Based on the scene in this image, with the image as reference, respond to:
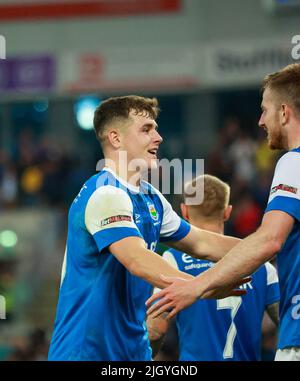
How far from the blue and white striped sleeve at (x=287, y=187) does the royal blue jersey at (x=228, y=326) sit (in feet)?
Result: 4.37

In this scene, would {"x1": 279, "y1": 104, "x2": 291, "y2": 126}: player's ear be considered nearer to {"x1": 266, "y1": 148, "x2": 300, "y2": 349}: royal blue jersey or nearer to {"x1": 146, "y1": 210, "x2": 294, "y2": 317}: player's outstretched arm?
{"x1": 266, "y1": 148, "x2": 300, "y2": 349}: royal blue jersey

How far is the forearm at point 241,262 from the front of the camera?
4672 millimetres

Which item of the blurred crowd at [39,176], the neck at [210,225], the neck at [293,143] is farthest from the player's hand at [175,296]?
the blurred crowd at [39,176]

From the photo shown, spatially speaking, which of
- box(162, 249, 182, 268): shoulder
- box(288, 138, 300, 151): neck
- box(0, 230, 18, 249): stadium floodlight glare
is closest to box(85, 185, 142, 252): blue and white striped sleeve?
box(288, 138, 300, 151): neck

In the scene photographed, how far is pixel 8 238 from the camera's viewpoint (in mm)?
17250

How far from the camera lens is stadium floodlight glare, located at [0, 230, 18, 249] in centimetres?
1709

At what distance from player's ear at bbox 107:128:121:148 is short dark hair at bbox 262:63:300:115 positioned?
913 mm

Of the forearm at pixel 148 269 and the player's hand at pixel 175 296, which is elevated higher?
the forearm at pixel 148 269

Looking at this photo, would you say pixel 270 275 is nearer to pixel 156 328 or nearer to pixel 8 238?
pixel 156 328

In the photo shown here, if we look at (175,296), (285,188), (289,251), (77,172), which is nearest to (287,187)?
(285,188)

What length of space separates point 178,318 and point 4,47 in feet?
45.6

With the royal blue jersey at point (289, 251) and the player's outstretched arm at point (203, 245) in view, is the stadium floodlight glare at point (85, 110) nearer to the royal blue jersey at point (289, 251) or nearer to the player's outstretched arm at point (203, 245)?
the player's outstretched arm at point (203, 245)

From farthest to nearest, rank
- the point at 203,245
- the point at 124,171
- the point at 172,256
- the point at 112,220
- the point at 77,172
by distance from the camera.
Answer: the point at 77,172
the point at 172,256
the point at 203,245
the point at 124,171
the point at 112,220

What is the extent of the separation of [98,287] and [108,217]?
39cm
